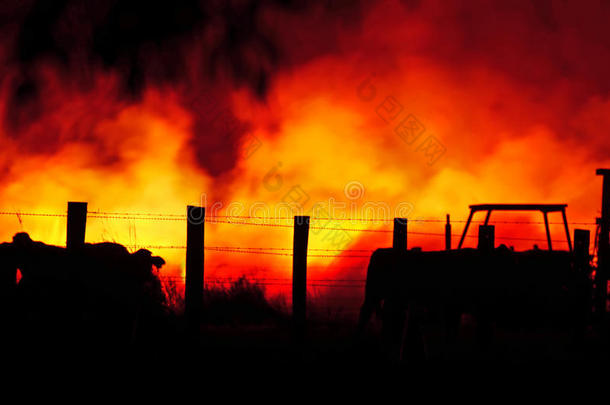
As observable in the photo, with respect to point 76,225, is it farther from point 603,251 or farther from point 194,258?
point 603,251

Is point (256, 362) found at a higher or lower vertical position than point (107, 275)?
lower

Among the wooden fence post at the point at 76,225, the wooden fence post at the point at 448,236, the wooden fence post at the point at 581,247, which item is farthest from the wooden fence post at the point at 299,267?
the wooden fence post at the point at 448,236

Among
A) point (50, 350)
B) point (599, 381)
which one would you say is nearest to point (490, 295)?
point (599, 381)

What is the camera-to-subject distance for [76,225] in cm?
822

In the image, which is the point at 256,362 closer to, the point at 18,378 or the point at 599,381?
the point at 18,378

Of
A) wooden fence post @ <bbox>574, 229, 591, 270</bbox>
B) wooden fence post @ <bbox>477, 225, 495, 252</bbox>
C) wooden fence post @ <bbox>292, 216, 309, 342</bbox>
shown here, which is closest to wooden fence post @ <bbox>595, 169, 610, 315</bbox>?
wooden fence post @ <bbox>574, 229, 591, 270</bbox>

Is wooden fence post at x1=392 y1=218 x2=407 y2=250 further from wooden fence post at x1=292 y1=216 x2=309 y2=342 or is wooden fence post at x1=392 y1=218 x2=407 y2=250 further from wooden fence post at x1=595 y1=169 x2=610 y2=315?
wooden fence post at x1=595 y1=169 x2=610 y2=315

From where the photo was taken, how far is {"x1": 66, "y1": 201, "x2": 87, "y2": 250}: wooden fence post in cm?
819

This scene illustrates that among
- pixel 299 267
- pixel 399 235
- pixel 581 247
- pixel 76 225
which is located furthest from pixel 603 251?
pixel 76 225

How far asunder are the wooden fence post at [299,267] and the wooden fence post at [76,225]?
276 centimetres

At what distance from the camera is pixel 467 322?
12.0m

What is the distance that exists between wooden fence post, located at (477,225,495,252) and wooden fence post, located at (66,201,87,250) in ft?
18.0

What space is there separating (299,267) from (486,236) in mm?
2859

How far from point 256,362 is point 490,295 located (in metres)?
4.02
